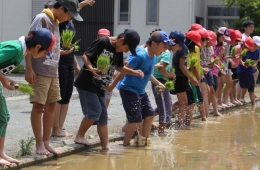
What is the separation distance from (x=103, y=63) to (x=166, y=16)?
67.1ft

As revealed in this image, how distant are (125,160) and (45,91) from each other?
1328mm

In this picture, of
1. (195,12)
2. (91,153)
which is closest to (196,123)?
(91,153)

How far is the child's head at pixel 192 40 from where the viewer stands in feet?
36.7

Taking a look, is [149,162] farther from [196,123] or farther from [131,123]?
[196,123]

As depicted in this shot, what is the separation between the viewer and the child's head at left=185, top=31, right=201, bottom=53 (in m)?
11.2

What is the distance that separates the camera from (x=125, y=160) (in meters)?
7.71

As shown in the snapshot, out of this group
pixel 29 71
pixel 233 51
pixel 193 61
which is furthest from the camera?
pixel 233 51

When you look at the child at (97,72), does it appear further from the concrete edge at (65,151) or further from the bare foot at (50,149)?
the bare foot at (50,149)

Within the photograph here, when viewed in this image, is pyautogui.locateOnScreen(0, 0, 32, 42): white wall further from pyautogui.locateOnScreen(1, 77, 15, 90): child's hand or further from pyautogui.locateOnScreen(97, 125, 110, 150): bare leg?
pyautogui.locateOnScreen(1, 77, 15, 90): child's hand

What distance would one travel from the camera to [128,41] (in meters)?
8.00

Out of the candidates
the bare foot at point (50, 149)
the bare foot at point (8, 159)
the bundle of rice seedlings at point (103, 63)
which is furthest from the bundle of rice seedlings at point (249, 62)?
the bare foot at point (8, 159)

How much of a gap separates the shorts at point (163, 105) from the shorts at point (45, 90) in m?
2.50

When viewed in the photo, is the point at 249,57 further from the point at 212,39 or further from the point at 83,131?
the point at 83,131

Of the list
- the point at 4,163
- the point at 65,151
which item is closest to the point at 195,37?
the point at 65,151
